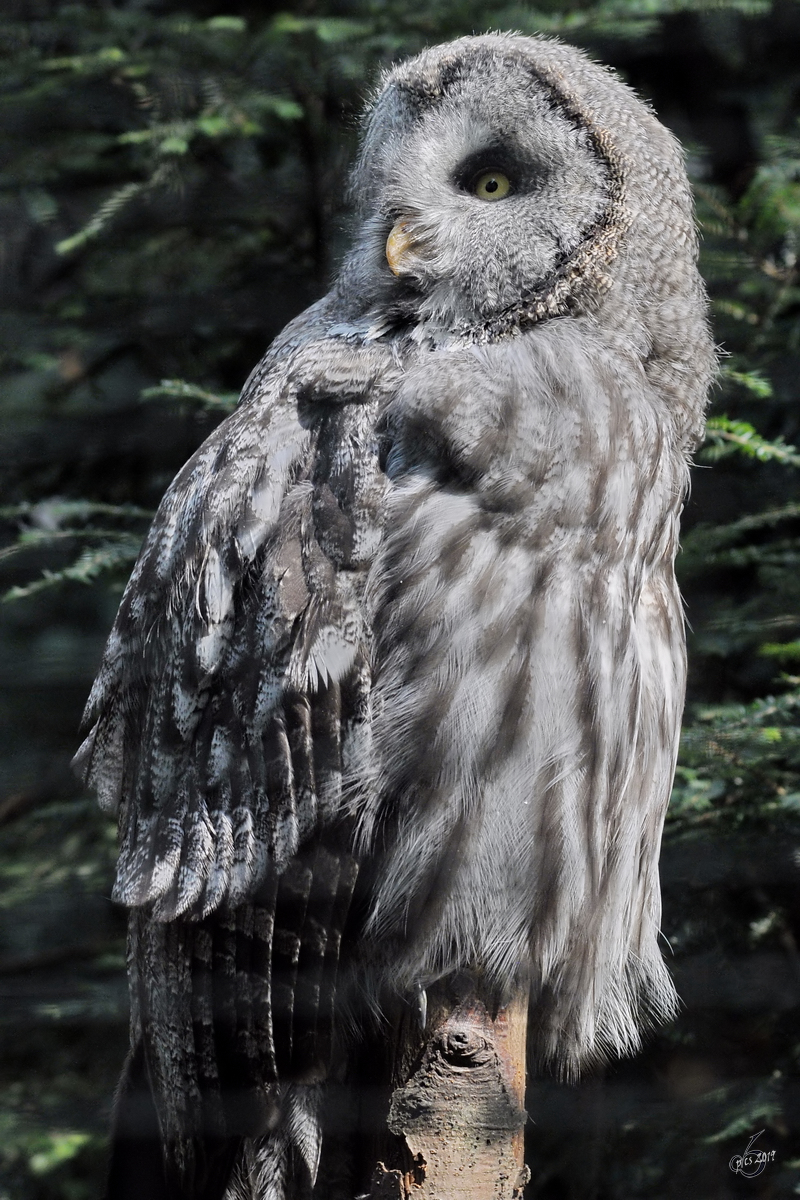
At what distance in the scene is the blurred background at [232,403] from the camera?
1584mm

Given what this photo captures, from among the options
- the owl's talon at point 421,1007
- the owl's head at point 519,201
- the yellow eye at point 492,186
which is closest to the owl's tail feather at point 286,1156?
the owl's talon at point 421,1007

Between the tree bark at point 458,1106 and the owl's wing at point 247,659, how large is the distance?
0.70ft

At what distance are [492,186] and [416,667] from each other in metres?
0.55

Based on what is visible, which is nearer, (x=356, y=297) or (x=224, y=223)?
(x=356, y=297)

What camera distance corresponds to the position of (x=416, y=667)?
1.03 metres

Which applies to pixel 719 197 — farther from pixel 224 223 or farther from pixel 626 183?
pixel 224 223

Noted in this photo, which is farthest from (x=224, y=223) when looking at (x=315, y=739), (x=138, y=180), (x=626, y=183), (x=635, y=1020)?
(x=635, y=1020)

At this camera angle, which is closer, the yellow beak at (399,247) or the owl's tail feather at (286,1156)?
the owl's tail feather at (286,1156)

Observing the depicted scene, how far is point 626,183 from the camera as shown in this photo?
3.91 ft

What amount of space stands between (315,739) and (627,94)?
2.59ft

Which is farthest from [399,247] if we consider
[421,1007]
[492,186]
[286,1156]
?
[286,1156]

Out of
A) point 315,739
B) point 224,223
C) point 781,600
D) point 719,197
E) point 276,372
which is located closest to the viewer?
point 315,739

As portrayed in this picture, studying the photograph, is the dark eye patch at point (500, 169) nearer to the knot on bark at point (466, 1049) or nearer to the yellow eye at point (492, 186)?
the yellow eye at point (492, 186)

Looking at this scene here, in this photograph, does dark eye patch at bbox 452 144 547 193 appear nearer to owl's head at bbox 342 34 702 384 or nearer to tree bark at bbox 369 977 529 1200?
owl's head at bbox 342 34 702 384
